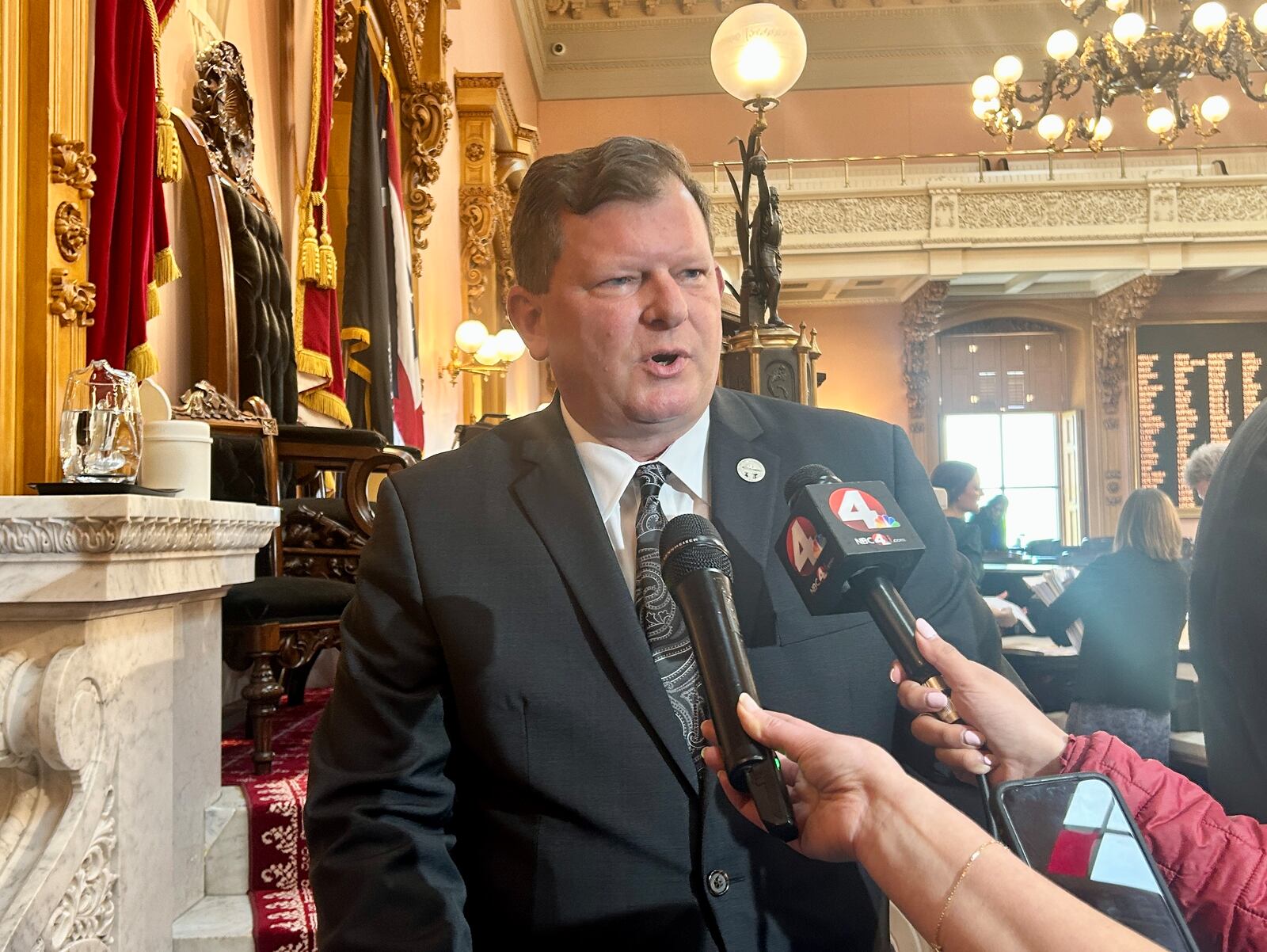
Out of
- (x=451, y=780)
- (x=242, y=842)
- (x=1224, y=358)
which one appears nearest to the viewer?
(x=451, y=780)

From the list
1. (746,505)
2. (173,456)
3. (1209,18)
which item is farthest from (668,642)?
(1209,18)

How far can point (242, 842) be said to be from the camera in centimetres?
230

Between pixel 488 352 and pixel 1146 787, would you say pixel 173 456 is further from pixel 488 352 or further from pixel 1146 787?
pixel 488 352

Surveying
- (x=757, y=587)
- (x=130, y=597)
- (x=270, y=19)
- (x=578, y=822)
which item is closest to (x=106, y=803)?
(x=130, y=597)

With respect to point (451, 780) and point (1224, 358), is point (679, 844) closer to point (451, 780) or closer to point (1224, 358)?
point (451, 780)

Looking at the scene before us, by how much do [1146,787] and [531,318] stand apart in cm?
100

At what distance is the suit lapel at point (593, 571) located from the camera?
1226mm

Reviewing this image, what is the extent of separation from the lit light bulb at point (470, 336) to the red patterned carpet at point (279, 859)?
19.0 ft

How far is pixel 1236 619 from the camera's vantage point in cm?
120

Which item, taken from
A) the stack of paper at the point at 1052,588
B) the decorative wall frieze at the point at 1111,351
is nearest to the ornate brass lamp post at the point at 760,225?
the stack of paper at the point at 1052,588

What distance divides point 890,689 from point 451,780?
566mm

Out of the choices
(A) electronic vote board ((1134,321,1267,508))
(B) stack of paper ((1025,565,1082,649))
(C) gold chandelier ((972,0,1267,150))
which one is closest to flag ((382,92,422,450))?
(B) stack of paper ((1025,565,1082,649))

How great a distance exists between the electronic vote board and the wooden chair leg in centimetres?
1437

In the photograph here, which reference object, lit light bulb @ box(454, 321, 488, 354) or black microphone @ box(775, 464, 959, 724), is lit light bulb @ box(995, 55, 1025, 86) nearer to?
lit light bulb @ box(454, 321, 488, 354)
